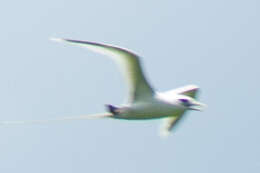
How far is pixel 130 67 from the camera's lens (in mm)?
23062

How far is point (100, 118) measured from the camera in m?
24.3

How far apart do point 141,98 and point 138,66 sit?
1.32 metres

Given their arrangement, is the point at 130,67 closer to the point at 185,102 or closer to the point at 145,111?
the point at 145,111

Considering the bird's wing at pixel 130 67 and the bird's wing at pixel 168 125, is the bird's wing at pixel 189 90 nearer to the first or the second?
the bird's wing at pixel 168 125

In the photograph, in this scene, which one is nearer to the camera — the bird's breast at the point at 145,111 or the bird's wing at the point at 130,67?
the bird's wing at the point at 130,67

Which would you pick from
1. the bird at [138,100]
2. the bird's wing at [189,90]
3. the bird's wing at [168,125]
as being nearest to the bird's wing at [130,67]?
the bird at [138,100]

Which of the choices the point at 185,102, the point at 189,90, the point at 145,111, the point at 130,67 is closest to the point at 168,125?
the point at 189,90

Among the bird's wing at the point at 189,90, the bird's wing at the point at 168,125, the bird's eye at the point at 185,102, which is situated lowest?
the bird's wing at the point at 168,125

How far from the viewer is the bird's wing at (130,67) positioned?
854 inches

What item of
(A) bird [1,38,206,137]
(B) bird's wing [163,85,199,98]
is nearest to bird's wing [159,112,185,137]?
A: (B) bird's wing [163,85,199,98]

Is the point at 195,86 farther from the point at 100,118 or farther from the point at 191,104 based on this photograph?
the point at 100,118

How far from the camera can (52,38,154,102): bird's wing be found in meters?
21.7

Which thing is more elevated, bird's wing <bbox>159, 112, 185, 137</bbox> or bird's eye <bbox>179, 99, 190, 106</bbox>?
bird's eye <bbox>179, 99, 190, 106</bbox>

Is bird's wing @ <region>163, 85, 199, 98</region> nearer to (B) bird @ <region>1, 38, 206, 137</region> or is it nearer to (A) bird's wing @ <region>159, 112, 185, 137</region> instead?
(A) bird's wing @ <region>159, 112, 185, 137</region>
